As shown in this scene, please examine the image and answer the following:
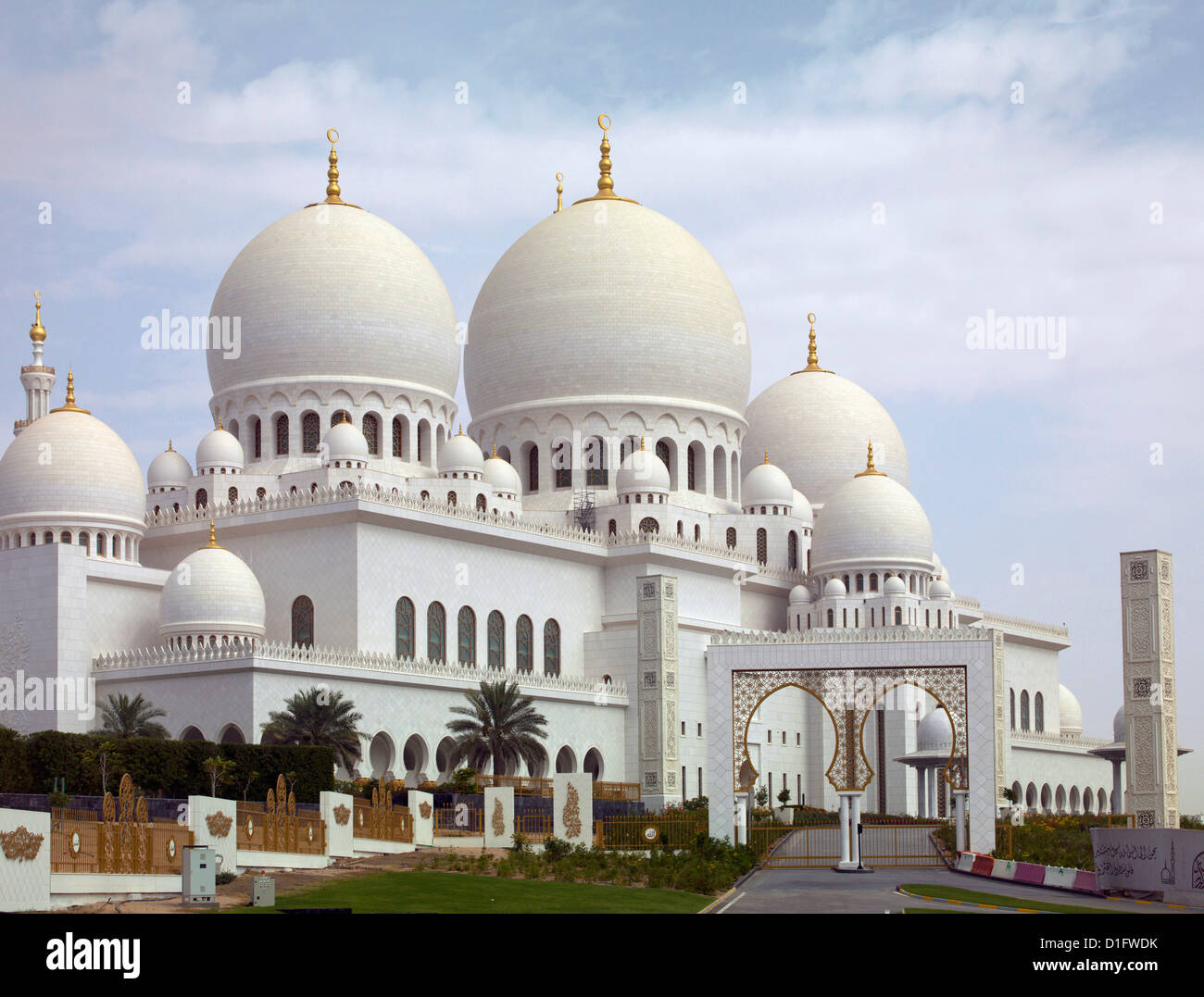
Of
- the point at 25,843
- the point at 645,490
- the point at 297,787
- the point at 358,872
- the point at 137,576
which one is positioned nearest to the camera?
the point at 25,843

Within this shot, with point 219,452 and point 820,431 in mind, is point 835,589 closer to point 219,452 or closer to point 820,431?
point 820,431

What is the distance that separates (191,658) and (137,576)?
5022mm

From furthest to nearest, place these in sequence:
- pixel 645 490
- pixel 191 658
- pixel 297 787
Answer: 1. pixel 645 490
2. pixel 191 658
3. pixel 297 787

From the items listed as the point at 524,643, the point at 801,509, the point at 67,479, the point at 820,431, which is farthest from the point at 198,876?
the point at 820,431

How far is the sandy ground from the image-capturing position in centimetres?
2069

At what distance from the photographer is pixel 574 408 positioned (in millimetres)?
55969

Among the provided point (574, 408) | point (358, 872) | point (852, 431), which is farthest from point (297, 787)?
point (852, 431)

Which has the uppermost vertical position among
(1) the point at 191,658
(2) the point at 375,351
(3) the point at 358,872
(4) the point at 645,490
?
(2) the point at 375,351

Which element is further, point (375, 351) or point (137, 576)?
point (375, 351)

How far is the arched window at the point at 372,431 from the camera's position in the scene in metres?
51.7

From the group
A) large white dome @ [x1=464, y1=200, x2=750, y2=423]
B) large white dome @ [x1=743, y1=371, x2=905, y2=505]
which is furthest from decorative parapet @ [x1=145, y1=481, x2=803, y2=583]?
large white dome @ [x1=743, y1=371, x2=905, y2=505]

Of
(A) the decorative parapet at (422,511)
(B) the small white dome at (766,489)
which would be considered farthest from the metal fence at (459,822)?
(B) the small white dome at (766,489)
